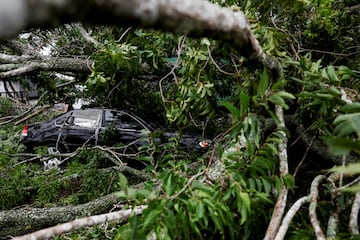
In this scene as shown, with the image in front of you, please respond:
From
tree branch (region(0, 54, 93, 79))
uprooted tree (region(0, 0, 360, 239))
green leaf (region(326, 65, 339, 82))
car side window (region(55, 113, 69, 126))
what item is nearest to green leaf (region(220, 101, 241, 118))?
uprooted tree (region(0, 0, 360, 239))

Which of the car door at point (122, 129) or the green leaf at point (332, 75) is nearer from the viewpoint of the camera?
the green leaf at point (332, 75)

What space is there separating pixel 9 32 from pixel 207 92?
1825mm

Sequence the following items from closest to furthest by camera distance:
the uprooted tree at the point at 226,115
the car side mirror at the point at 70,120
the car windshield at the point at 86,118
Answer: the uprooted tree at the point at 226,115 → the car windshield at the point at 86,118 → the car side mirror at the point at 70,120

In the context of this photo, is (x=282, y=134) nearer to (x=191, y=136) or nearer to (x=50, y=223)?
(x=50, y=223)

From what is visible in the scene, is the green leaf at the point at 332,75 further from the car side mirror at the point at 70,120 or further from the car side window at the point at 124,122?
the car side mirror at the point at 70,120

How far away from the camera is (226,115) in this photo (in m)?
3.45

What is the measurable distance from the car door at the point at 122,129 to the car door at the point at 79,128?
395 millimetres

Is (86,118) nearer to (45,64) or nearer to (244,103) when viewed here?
(45,64)

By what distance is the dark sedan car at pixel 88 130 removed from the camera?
17.8 ft

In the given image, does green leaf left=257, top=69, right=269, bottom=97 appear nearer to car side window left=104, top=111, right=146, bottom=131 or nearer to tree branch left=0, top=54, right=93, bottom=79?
tree branch left=0, top=54, right=93, bottom=79

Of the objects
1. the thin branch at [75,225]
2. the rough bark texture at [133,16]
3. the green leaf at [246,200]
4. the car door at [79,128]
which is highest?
the rough bark texture at [133,16]

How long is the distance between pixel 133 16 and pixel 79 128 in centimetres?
561

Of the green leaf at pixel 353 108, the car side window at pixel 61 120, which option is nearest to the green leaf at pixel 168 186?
the green leaf at pixel 353 108

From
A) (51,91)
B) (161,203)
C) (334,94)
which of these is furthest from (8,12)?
(51,91)
